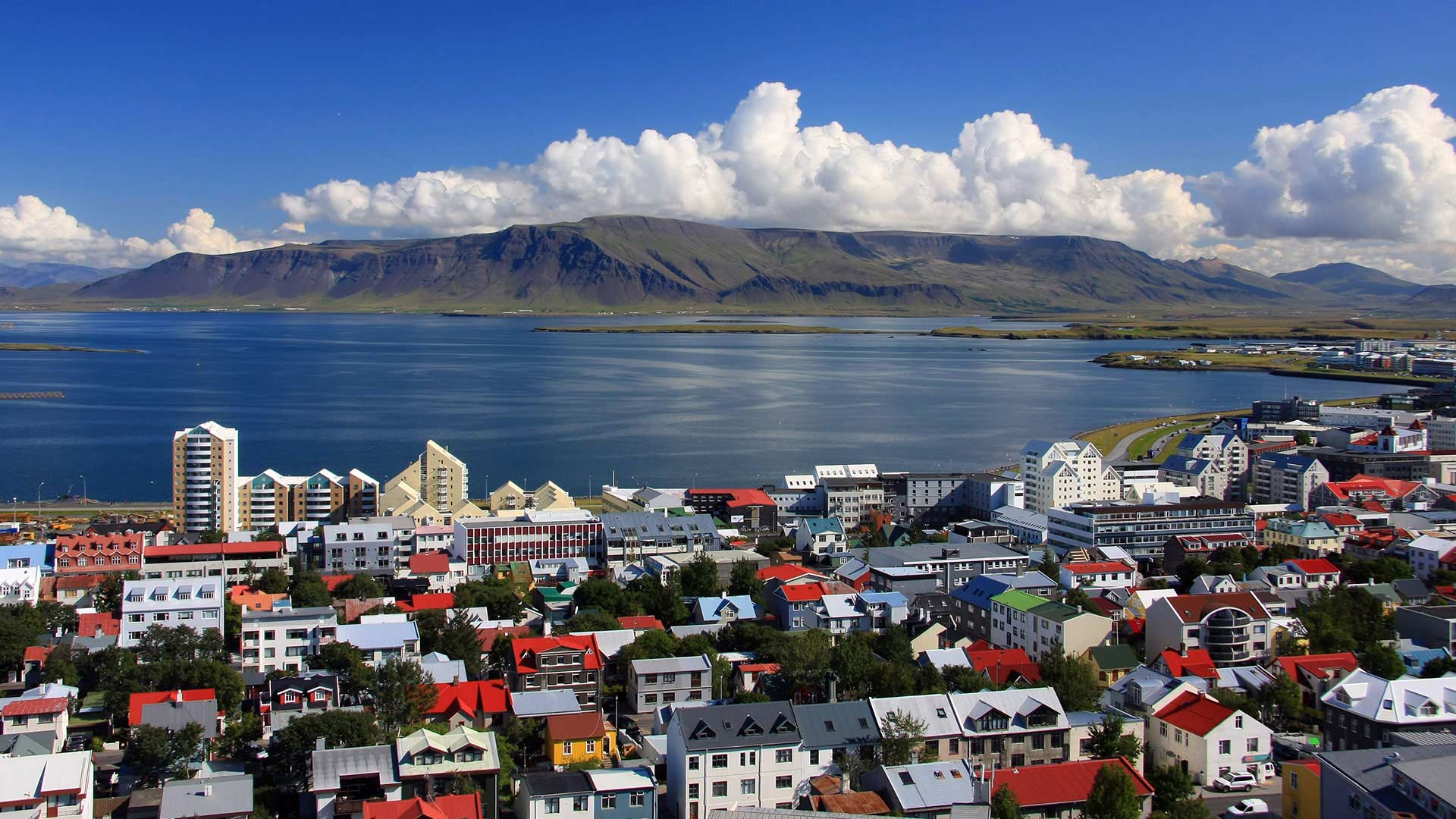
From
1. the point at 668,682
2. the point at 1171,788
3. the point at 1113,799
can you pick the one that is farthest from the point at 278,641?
the point at 1171,788

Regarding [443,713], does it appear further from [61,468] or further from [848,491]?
[61,468]

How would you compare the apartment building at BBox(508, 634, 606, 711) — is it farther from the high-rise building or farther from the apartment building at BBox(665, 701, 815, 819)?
the high-rise building

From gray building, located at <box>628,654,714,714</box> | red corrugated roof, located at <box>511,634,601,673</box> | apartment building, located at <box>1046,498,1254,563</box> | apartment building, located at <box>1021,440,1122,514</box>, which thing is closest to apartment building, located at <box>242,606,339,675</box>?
red corrugated roof, located at <box>511,634,601,673</box>

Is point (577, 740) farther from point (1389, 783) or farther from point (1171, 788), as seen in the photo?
point (1389, 783)

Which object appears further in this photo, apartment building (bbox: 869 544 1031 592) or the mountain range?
the mountain range

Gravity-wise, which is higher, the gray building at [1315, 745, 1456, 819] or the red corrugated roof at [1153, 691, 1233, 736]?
the gray building at [1315, 745, 1456, 819]

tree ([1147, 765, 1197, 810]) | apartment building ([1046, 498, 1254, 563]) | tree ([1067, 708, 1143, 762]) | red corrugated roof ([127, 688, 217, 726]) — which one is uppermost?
apartment building ([1046, 498, 1254, 563])

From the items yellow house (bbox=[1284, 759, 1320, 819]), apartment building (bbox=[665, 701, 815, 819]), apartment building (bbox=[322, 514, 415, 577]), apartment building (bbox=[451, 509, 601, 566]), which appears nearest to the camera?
yellow house (bbox=[1284, 759, 1320, 819])
